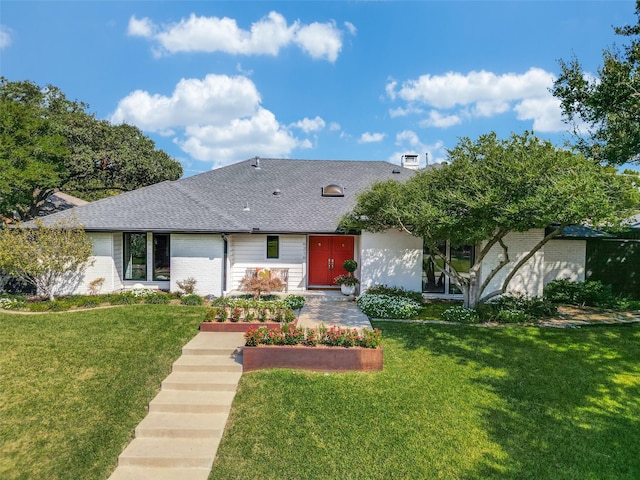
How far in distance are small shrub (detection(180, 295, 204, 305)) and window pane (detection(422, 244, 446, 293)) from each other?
8.67 meters

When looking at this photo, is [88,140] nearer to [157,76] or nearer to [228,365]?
[157,76]

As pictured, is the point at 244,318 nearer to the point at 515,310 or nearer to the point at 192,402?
the point at 192,402

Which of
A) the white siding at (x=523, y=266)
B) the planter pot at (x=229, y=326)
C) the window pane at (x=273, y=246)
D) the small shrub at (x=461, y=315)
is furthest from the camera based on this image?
the window pane at (x=273, y=246)

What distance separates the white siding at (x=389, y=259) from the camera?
1340 cm

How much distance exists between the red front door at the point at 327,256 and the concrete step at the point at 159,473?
34.2 ft

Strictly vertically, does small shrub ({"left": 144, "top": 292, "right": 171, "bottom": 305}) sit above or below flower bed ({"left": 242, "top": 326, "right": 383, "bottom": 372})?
above

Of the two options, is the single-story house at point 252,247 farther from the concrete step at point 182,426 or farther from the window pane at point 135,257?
the concrete step at point 182,426

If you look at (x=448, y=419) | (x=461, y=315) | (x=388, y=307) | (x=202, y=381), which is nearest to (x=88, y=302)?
(x=202, y=381)

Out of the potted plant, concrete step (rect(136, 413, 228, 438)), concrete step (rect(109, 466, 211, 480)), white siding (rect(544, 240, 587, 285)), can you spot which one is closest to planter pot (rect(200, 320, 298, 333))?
concrete step (rect(136, 413, 228, 438))

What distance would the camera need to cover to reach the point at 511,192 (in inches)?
344

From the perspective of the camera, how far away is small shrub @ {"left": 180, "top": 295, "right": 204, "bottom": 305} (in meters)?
11.9

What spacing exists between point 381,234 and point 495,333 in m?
5.47

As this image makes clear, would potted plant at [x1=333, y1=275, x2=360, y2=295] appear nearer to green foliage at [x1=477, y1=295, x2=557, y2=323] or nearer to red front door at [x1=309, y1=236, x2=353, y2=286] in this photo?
red front door at [x1=309, y1=236, x2=353, y2=286]

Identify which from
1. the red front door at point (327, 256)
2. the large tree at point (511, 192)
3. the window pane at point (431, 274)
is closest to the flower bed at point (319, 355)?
the large tree at point (511, 192)
